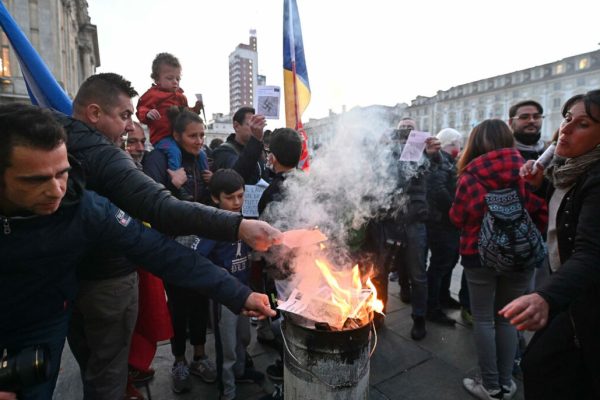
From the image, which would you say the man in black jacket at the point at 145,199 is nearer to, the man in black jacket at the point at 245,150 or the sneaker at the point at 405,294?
the man in black jacket at the point at 245,150

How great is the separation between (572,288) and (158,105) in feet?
14.7

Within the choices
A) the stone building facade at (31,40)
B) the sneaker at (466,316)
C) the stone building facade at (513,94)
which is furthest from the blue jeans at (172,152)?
the stone building facade at (513,94)

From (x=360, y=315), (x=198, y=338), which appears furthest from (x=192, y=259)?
(x=198, y=338)

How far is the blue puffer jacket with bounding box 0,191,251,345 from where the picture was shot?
1.52 meters

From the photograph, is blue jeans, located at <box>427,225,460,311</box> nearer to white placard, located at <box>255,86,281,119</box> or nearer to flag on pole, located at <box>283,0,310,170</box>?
flag on pole, located at <box>283,0,310,170</box>

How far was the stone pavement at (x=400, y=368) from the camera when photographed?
306cm

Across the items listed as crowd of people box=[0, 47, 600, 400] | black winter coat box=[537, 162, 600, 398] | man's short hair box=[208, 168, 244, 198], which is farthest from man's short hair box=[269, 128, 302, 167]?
black winter coat box=[537, 162, 600, 398]

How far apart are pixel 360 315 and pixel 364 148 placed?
1853 millimetres

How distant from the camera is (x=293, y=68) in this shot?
4.88 metres

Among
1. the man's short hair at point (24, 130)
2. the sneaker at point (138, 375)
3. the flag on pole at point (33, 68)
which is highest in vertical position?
the flag on pole at point (33, 68)

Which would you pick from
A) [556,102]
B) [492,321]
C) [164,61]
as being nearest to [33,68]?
[164,61]

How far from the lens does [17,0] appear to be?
20.8 meters

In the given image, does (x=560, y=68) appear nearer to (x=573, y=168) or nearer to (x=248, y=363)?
(x=573, y=168)

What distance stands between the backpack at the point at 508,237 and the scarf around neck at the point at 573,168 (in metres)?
0.46
